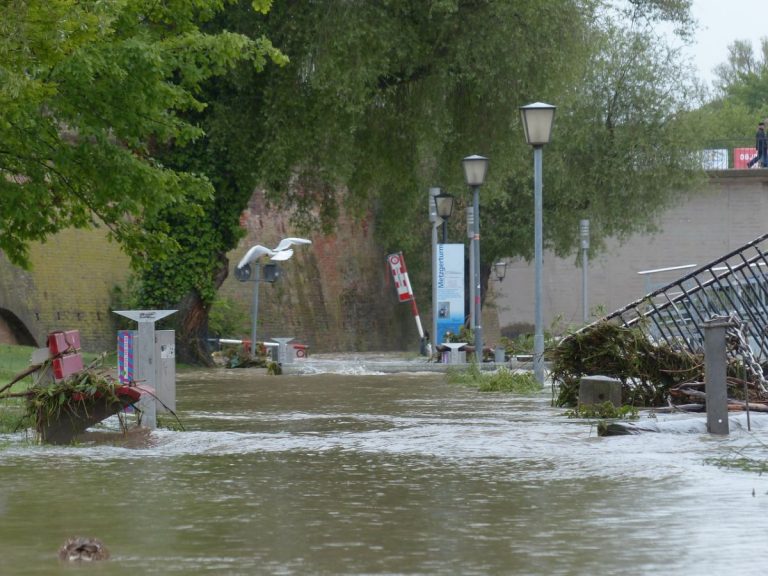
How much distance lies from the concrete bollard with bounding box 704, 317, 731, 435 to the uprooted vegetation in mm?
2919

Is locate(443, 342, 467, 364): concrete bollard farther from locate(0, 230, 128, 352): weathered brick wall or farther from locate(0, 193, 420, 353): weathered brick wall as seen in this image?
locate(0, 193, 420, 353): weathered brick wall

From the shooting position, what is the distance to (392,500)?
27.5 feet

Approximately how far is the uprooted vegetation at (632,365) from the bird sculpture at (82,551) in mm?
9500

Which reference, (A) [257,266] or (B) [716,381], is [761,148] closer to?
(A) [257,266]

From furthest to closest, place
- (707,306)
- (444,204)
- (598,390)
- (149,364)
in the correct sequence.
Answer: (444,204), (707,306), (598,390), (149,364)

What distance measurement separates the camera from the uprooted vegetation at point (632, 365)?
50.3 ft

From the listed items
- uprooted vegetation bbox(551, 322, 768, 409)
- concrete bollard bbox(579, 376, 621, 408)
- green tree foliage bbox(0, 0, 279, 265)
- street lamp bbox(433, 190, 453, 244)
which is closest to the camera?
concrete bollard bbox(579, 376, 621, 408)

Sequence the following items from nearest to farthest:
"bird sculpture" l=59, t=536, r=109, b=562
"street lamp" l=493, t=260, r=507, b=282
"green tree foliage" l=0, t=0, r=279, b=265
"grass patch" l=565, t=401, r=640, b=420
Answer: "bird sculpture" l=59, t=536, r=109, b=562
"grass patch" l=565, t=401, r=640, b=420
"green tree foliage" l=0, t=0, r=279, b=265
"street lamp" l=493, t=260, r=507, b=282

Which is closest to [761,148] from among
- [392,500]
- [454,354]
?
[454,354]

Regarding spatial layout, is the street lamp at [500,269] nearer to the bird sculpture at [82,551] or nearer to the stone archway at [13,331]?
the stone archway at [13,331]

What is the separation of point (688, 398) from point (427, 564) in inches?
367

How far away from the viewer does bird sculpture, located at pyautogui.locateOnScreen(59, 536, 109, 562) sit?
6352 mm

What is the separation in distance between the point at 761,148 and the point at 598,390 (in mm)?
42921

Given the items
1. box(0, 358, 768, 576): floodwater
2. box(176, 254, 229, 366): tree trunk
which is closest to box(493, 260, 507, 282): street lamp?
box(176, 254, 229, 366): tree trunk
